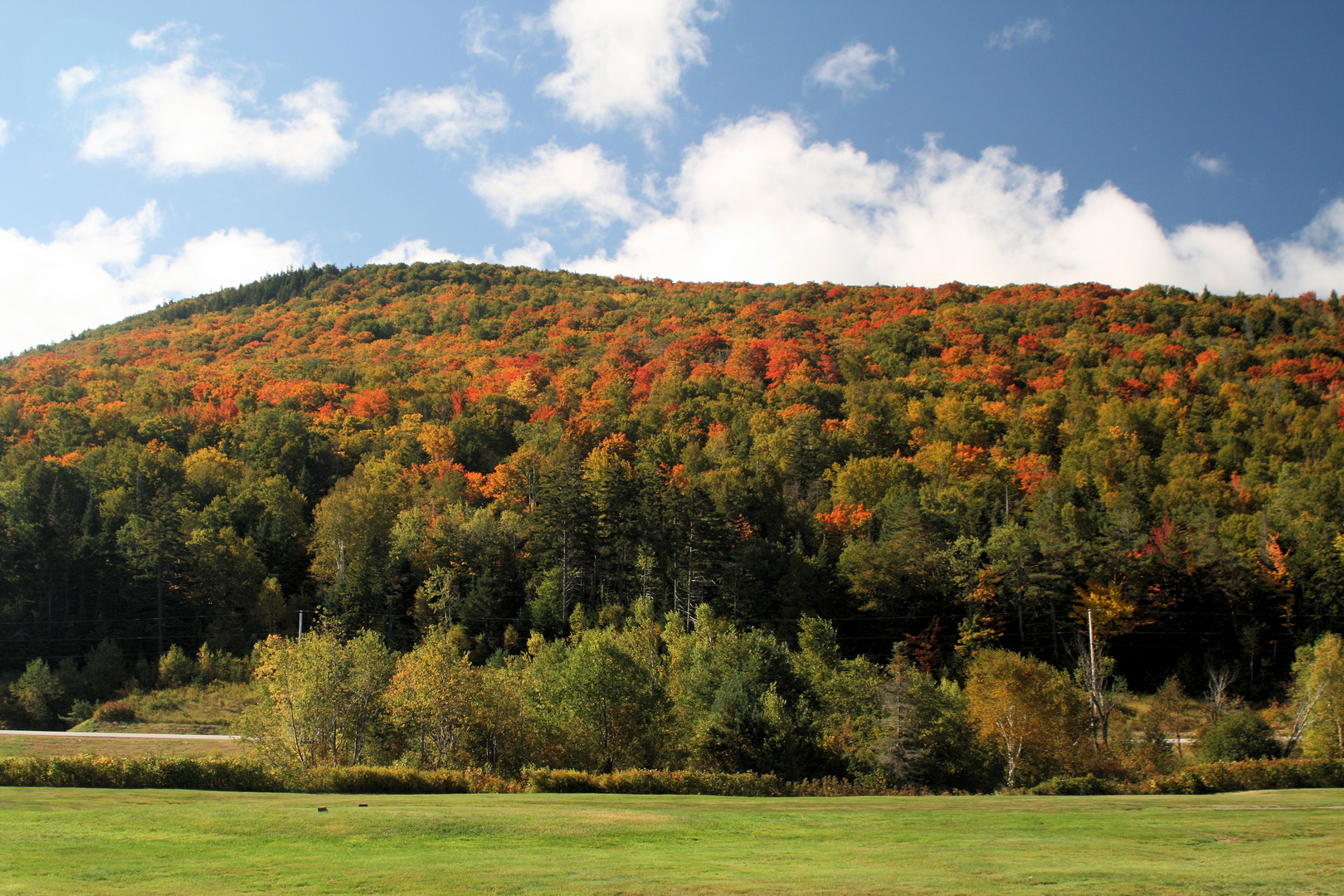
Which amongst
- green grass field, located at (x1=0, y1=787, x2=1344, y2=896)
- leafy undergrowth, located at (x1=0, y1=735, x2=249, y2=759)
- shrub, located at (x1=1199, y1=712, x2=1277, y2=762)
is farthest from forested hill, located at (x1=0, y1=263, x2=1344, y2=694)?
green grass field, located at (x1=0, y1=787, x2=1344, y2=896)

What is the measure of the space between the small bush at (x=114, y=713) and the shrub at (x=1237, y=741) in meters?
70.7

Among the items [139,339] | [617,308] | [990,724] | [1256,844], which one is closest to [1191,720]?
[990,724]

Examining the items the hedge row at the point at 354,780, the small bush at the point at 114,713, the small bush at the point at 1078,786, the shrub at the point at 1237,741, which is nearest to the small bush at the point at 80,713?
the small bush at the point at 114,713

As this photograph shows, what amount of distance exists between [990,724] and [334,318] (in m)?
174

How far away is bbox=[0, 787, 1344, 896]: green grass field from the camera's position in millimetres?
13555

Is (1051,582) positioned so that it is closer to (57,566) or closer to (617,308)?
(57,566)

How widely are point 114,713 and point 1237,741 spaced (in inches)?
2876

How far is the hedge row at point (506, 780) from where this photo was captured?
25.5 metres

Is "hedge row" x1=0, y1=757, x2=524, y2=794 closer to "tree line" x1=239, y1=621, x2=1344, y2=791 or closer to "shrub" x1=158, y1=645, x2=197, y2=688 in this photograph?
"tree line" x1=239, y1=621, x2=1344, y2=791

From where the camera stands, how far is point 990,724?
46875mm

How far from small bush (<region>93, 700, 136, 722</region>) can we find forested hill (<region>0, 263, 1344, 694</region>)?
50.5 feet

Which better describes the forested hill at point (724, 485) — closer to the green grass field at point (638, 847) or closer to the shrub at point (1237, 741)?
the shrub at point (1237, 741)

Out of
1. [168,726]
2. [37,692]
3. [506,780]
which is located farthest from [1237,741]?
[37,692]

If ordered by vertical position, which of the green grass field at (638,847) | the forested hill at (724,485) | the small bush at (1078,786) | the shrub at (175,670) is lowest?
the small bush at (1078,786)
